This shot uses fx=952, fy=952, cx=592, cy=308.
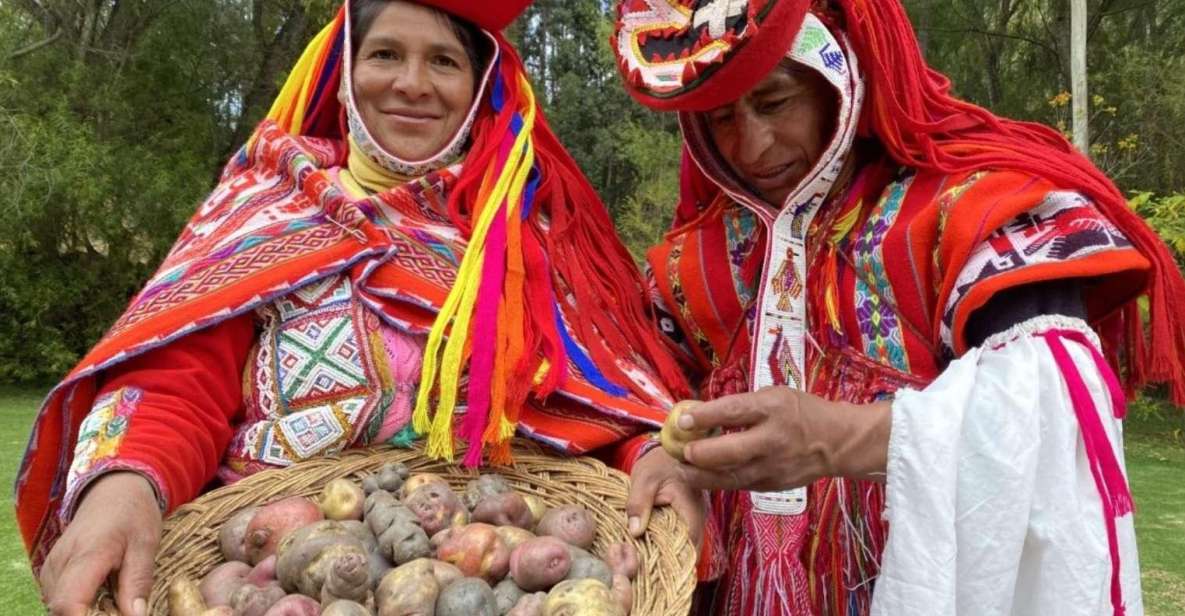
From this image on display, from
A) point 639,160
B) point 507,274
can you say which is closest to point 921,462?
point 507,274

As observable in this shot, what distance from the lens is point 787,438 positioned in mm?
1531

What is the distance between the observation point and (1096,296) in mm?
1688

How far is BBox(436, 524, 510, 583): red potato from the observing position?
5.44 feet

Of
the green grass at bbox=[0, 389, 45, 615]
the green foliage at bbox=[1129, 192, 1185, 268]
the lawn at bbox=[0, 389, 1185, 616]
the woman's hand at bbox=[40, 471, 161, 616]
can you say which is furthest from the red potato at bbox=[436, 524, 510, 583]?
the green foliage at bbox=[1129, 192, 1185, 268]

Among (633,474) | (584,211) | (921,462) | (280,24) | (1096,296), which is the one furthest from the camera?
(280,24)

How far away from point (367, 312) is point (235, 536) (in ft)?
1.78

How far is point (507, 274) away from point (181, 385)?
70 centimetres

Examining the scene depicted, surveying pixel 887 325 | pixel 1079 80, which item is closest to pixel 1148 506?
pixel 1079 80

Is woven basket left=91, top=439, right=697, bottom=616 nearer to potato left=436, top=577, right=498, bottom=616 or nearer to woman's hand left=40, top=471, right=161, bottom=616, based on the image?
woman's hand left=40, top=471, right=161, bottom=616

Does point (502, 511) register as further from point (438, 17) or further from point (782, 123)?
point (438, 17)

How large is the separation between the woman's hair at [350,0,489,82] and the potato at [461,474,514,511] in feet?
3.29

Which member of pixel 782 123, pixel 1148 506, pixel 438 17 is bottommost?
pixel 1148 506

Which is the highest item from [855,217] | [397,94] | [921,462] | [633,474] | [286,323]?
[397,94]

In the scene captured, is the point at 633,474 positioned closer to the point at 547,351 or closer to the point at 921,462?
the point at 547,351
